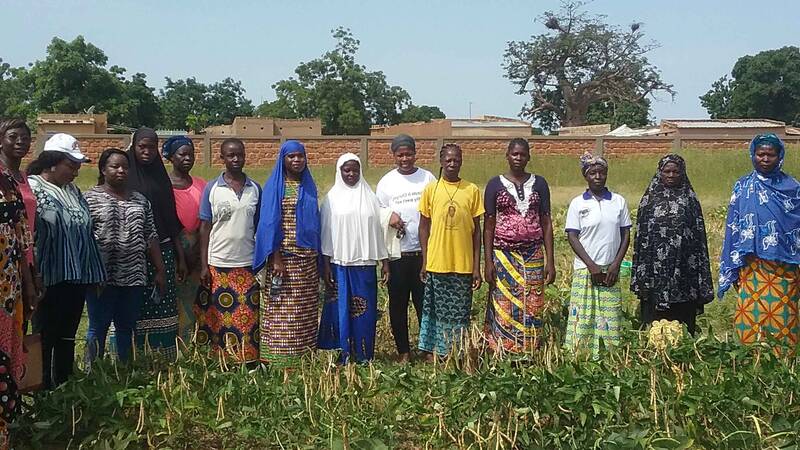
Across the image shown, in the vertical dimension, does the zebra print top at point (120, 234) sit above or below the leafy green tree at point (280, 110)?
below

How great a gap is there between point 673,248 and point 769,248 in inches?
22.3

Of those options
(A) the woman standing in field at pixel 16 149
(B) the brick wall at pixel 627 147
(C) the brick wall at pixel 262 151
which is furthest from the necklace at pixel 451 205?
(B) the brick wall at pixel 627 147

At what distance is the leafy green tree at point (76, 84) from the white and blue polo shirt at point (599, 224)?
3698 cm

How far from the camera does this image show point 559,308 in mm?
6059

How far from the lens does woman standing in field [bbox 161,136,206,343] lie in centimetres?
501

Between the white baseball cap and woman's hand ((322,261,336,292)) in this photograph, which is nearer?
the white baseball cap

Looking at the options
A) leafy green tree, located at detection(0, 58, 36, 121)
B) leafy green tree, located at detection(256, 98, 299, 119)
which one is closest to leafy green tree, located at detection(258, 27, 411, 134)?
leafy green tree, located at detection(256, 98, 299, 119)

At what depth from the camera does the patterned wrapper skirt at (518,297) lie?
4898 millimetres

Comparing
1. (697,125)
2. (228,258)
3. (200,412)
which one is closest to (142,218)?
(228,258)

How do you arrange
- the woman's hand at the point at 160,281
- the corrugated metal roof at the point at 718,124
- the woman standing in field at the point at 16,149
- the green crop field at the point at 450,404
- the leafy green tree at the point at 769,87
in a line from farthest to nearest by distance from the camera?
the leafy green tree at the point at 769,87 < the corrugated metal roof at the point at 718,124 < the woman's hand at the point at 160,281 < the woman standing in field at the point at 16,149 < the green crop field at the point at 450,404

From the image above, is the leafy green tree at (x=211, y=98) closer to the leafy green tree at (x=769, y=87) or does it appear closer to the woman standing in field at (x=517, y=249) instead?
the leafy green tree at (x=769, y=87)

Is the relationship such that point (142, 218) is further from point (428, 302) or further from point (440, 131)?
point (440, 131)

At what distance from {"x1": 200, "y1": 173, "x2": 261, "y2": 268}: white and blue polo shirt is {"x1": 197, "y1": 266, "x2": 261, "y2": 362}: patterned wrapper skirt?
81mm

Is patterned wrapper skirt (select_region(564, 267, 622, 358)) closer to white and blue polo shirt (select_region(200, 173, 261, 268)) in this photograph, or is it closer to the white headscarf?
the white headscarf
